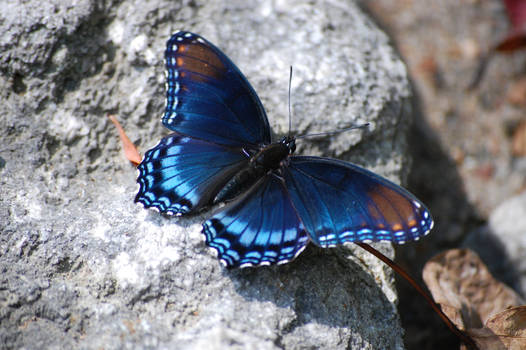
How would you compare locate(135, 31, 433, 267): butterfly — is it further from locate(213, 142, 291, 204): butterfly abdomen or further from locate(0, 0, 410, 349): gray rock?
locate(0, 0, 410, 349): gray rock

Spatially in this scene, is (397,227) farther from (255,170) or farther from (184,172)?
(184,172)

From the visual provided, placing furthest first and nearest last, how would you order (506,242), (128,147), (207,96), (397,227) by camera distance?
(506,242) < (128,147) < (207,96) < (397,227)

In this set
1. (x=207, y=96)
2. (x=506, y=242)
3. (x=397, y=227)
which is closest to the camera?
(x=397, y=227)

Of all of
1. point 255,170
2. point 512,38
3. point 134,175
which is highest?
point 512,38

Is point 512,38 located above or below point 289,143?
above

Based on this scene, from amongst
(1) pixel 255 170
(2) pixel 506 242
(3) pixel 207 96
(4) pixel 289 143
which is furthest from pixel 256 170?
(2) pixel 506 242

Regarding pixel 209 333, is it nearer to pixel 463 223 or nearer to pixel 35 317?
pixel 35 317

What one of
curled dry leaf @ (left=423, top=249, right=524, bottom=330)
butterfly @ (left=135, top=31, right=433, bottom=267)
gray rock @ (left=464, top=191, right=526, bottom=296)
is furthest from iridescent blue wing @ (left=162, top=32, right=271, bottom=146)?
gray rock @ (left=464, top=191, right=526, bottom=296)
